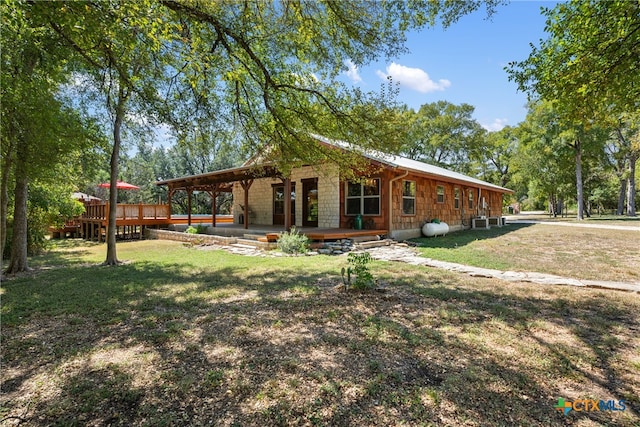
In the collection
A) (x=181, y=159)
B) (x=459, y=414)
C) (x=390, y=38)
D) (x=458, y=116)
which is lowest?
(x=459, y=414)

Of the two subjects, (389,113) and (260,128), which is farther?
(260,128)

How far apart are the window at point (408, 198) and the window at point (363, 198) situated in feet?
3.92

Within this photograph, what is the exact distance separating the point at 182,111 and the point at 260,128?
156 cm

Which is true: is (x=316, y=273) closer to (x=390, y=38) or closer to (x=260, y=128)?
(x=260, y=128)

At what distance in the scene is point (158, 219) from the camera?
16.4 meters

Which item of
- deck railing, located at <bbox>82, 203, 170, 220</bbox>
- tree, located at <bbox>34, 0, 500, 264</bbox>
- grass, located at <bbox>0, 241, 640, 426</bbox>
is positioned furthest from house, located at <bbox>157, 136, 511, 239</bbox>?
grass, located at <bbox>0, 241, 640, 426</bbox>

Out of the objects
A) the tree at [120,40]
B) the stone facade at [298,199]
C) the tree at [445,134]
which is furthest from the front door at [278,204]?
the tree at [445,134]

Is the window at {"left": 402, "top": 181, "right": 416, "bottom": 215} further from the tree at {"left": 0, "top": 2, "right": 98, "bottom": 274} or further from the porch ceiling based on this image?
the tree at {"left": 0, "top": 2, "right": 98, "bottom": 274}

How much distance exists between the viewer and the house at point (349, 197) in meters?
11.1

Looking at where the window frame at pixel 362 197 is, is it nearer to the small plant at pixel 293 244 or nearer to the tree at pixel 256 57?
the small plant at pixel 293 244

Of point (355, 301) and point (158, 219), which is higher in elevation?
point (158, 219)

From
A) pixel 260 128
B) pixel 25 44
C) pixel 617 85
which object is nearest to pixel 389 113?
pixel 260 128

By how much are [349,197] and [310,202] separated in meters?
1.97

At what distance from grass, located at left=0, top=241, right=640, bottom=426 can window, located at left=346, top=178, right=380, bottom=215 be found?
6.47 meters
